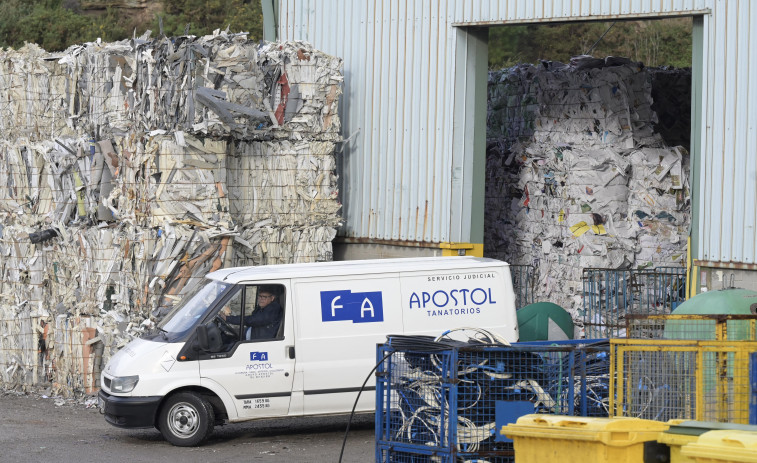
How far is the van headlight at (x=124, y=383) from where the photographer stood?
42.4ft

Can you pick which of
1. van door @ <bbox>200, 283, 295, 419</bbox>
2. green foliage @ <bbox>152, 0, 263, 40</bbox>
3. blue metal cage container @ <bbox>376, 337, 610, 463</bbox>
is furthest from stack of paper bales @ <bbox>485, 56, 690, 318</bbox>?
green foliage @ <bbox>152, 0, 263, 40</bbox>

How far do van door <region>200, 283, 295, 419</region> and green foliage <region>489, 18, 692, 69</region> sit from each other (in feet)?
92.2

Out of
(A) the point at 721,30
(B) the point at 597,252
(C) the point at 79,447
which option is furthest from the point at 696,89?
(C) the point at 79,447

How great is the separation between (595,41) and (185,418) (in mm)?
32106

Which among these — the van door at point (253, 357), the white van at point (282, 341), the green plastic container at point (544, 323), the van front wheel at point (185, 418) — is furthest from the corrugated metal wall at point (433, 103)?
the van front wheel at point (185, 418)

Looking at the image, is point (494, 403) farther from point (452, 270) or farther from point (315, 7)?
point (315, 7)

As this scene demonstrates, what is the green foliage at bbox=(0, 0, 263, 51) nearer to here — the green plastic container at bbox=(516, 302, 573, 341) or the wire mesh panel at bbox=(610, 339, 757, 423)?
the green plastic container at bbox=(516, 302, 573, 341)

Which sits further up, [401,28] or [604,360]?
[401,28]

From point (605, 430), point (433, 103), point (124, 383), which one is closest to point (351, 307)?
point (124, 383)

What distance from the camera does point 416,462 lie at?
34.8 ft

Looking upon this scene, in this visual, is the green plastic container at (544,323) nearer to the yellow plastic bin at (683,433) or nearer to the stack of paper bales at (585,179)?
the stack of paper bales at (585,179)

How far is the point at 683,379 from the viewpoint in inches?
379

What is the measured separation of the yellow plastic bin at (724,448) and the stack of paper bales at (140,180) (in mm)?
9911

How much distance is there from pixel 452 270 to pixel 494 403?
331 centimetres
